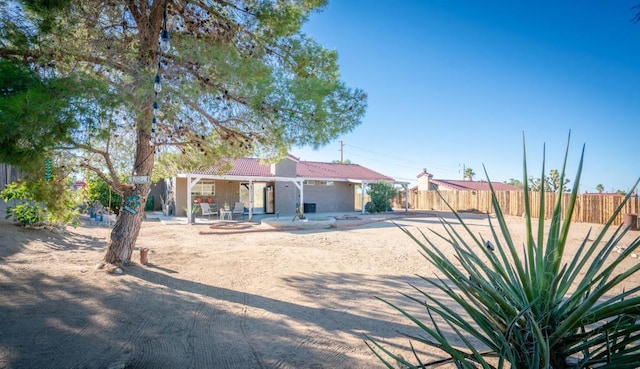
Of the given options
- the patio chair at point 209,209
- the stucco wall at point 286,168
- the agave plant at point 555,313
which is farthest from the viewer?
the stucco wall at point 286,168

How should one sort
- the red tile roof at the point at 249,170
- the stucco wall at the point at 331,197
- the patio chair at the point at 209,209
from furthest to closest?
the stucco wall at the point at 331,197 → the red tile roof at the point at 249,170 → the patio chair at the point at 209,209

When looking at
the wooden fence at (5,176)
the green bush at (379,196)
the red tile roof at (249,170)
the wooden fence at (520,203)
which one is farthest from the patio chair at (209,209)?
the wooden fence at (520,203)

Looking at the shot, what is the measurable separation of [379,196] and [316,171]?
485 cm

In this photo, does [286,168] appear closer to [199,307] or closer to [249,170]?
[249,170]

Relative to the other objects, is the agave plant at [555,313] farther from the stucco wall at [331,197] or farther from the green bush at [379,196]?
the green bush at [379,196]

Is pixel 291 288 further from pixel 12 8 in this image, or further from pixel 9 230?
pixel 9 230

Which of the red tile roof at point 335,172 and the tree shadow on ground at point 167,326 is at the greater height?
the red tile roof at point 335,172

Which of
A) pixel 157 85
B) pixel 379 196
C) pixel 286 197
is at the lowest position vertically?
pixel 286 197

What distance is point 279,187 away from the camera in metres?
21.5

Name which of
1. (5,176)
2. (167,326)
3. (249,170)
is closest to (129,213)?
(167,326)

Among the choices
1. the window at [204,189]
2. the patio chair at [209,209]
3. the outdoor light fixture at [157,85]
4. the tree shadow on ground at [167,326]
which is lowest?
the tree shadow on ground at [167,326]

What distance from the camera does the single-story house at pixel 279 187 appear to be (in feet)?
64.6

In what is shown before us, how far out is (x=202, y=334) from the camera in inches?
155

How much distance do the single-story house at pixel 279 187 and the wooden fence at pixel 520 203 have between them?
5.50 metres
